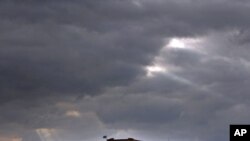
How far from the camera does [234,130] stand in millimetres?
73750

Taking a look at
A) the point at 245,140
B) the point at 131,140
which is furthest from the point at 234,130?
the point at 131,140

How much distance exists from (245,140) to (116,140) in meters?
125

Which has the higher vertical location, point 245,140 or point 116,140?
point 116,140

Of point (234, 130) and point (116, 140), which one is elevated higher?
point (116, 140)

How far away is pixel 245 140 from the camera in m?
73.9

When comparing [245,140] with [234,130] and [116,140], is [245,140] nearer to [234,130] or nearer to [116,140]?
[234,130]

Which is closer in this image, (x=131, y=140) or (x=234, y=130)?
(x=234, y=130)

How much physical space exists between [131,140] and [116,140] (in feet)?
17.4

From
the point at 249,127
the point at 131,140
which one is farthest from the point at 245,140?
the point at 131,140

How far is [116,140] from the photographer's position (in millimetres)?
196750

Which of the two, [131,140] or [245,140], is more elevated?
[131,140]

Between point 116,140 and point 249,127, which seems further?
point 116,140

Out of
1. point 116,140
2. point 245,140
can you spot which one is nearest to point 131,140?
point 116,140

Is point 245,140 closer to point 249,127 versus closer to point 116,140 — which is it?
point 249,127
